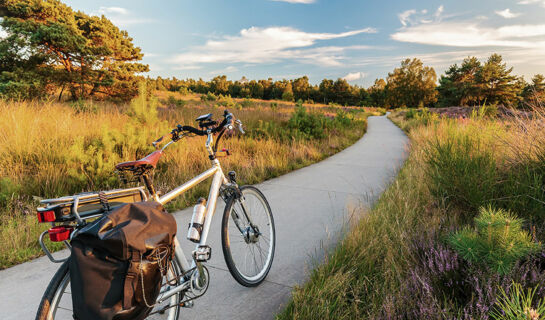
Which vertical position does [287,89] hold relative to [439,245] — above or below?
above

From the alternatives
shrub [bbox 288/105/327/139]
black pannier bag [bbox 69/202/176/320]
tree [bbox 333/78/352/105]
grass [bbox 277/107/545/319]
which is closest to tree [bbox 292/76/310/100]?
tree [bbox 333/78/352/105]

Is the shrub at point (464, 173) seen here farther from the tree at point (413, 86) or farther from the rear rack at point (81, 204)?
the tree at point (413, 86)

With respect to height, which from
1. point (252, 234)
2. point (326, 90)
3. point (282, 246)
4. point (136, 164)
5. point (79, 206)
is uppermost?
point (326, 90)

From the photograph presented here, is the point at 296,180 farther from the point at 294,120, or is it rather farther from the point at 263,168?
the point at 294,120

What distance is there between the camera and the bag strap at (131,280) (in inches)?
51.1

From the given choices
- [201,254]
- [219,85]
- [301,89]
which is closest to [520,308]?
[201,254]

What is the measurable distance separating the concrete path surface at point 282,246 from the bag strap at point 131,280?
1.13 m

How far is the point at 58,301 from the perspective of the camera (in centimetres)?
141

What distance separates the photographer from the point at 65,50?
18.9 metres

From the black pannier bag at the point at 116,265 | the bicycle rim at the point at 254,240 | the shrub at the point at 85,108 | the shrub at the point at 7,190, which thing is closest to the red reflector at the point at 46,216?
the black pannier bag at the point at 116,265

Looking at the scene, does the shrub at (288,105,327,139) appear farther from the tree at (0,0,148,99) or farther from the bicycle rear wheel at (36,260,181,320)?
the tree at (0,0,148,99)

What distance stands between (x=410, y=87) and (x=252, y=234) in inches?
3305

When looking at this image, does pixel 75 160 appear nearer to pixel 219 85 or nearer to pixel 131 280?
pixel 131 280

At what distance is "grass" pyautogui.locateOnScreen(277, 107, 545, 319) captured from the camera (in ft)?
6.75
